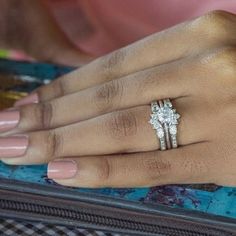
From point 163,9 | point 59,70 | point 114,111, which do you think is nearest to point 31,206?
point 114,111

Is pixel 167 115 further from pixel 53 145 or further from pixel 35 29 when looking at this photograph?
pixel 35 29

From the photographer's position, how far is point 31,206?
1.75 ft

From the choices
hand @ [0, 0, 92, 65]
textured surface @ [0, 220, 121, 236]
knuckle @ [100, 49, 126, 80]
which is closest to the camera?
textured surface @ [0, 220, 121, 236]

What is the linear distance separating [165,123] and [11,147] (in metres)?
0.15

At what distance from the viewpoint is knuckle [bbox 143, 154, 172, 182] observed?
56 centimetres

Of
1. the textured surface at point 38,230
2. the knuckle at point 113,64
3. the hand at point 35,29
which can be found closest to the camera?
the textured surface at point 38,230

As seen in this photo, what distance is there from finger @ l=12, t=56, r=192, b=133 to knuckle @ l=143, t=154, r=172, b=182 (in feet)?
0.20

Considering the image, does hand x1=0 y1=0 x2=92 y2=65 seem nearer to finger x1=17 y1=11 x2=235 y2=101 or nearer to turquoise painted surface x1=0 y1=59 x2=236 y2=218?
finger x1=17 y1=11 x2=235 y2=101

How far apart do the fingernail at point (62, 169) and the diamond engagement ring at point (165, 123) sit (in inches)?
3.4

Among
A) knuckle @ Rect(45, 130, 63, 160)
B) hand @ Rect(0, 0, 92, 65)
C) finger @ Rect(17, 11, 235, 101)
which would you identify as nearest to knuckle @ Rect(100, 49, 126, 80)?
finger @ Rect(17, 11, 235, 101)

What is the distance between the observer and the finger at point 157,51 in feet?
2.03

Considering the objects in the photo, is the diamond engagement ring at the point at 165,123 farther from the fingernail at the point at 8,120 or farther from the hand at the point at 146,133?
the fingernail at the point at 8,120

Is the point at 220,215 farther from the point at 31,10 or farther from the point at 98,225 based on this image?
the point at 31,10

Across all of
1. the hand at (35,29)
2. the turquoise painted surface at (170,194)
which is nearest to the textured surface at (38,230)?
the turquoise painted surface at (170,194)
